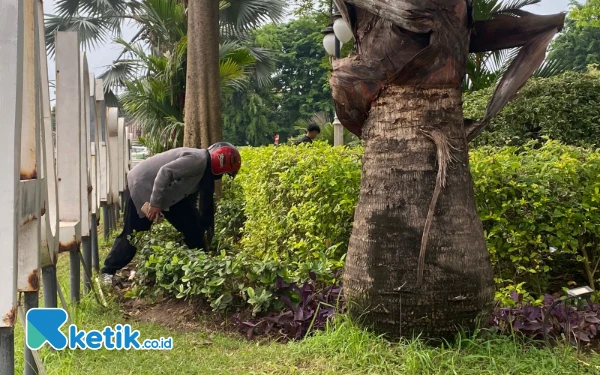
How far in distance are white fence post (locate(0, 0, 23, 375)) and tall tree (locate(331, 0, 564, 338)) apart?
5.83 ft

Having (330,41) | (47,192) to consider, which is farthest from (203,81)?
(47,192)

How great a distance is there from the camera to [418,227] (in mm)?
3180

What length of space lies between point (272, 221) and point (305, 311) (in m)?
2.02

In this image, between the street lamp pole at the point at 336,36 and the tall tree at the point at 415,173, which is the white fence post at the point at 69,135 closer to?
the tall tree at the point at 415,173

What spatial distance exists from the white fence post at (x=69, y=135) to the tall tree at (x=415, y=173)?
1.85m

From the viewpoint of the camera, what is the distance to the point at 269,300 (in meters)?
4.16

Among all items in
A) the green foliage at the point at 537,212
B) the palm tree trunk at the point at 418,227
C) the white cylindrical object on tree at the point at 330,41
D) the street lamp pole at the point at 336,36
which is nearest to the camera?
the palm tree trunk at the point at 418,227

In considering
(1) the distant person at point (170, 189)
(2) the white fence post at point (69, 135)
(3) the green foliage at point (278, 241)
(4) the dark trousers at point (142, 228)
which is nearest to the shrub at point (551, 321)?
(3) the green foliage at point (278, 241)

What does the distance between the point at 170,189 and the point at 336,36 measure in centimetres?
407

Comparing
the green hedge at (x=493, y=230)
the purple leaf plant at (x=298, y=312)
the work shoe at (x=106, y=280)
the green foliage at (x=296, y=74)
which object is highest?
the green foliage at (x=296, y=74)

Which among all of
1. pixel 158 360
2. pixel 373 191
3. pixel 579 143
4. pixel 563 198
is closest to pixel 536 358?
pixel 373 191

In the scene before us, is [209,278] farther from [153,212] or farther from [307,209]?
[153,212]

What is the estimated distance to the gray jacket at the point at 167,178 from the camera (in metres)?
5.49

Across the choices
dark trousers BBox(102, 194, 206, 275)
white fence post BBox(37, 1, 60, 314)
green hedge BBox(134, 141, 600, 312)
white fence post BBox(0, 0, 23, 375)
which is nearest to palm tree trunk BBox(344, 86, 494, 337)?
green hedge BBox(134, 141, 600, 312)
